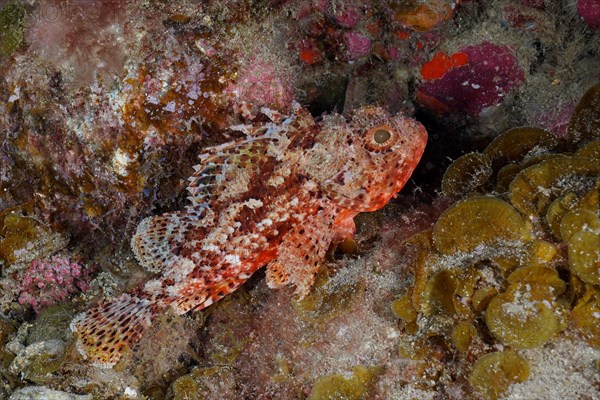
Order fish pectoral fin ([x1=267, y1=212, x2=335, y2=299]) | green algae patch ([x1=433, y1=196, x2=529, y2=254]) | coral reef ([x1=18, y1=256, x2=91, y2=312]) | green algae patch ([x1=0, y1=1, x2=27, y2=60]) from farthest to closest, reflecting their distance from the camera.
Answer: coral reef ([x1=18, y1=256, x2=91, y2=312])
green algae patch ([x1=0, y1=1, x2=27, y2=60])
fish pectoral fin ([x1=267, y1=212, x2=335, y2=299])
green algae patch ([x1=433, y1=196, x2=529, y2=254])

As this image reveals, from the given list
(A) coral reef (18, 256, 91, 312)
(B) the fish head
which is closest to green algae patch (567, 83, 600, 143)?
(B) the fish head

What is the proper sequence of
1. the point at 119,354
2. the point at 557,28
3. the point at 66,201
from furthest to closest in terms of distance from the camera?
the point at 66,201 < the point at 557,28 < the point at 119,354

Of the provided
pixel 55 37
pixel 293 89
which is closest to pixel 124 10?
pixel 55 37

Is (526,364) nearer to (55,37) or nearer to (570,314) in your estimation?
(570,314)

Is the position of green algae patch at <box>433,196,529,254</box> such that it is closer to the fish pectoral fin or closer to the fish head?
the fish head

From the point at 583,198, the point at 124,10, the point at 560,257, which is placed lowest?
the point at 560,257

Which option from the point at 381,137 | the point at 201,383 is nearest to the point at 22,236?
the point at 201,383

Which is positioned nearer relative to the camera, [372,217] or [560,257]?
[560,257]

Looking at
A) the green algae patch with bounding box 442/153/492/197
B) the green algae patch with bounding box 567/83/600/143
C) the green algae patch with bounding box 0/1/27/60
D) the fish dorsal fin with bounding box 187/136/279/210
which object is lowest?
the green algae patch with bounding box 442/153/492/197
